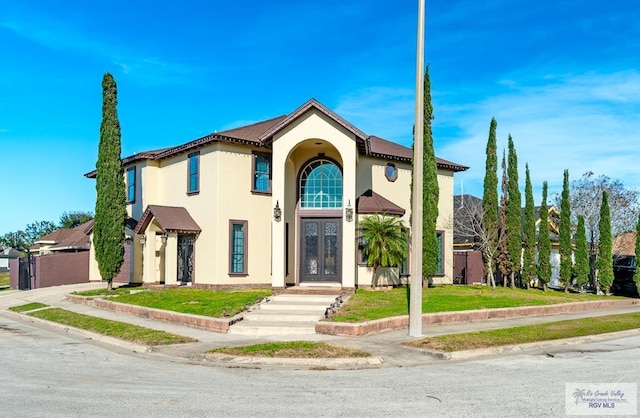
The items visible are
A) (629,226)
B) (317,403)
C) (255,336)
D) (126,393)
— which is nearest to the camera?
(317,403)

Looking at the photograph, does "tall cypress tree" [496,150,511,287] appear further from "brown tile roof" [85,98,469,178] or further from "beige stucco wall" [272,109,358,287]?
"beige stucco wall" [272,109,358,287]

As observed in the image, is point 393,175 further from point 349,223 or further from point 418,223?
point 418,223

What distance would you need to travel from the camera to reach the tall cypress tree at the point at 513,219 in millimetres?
28906

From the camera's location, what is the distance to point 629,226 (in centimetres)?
3538

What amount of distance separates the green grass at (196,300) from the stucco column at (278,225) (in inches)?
30.3

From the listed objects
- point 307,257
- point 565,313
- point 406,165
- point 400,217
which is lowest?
point 565,313

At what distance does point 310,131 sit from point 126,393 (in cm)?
1569

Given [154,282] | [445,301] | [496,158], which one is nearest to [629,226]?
[496,158]

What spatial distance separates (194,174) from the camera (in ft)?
84.1

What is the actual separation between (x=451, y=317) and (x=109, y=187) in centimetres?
1568

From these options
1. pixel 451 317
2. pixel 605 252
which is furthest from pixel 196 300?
pixel 605 252

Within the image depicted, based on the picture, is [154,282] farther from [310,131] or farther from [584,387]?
[584,387]

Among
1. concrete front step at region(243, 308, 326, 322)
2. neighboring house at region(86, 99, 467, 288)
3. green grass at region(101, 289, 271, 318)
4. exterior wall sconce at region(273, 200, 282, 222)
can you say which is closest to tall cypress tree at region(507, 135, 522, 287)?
neighboring house at region(86, 99, 467, 288)

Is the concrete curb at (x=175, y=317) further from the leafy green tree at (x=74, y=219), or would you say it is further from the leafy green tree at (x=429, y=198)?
the leafy green tree at (x=74, y=219)
